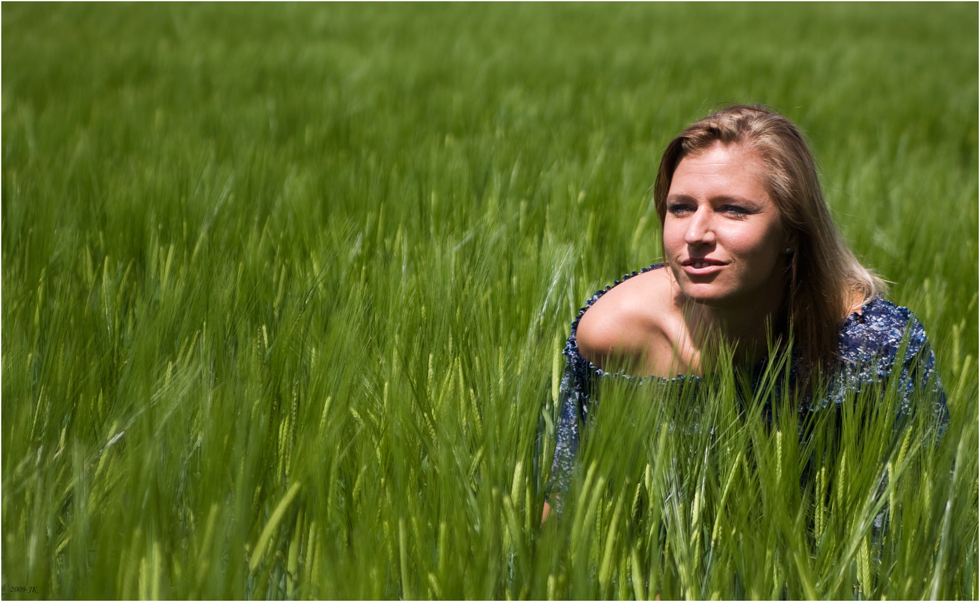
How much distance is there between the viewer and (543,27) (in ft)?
17.5

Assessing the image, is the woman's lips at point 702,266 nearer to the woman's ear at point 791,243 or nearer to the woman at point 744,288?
the woman at point 744,288

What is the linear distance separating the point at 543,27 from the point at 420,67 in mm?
1919

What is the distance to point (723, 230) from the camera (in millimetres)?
948

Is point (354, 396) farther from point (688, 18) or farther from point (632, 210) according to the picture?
point (688, 18)

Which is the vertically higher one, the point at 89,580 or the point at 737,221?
the point at 737,221

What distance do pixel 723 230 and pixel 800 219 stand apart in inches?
5.4

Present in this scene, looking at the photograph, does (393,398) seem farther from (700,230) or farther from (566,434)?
(700,230)

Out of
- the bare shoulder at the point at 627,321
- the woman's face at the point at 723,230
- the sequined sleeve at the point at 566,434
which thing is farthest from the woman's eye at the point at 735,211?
the sequined sleeve at the point at 566,434

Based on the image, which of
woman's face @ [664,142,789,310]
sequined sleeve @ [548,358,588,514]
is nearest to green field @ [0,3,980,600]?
sequined sleeve @ [548,358,588,514]

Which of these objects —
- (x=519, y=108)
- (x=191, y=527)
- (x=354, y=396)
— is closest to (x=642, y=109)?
(x=519, y=108)

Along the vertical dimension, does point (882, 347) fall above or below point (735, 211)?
below

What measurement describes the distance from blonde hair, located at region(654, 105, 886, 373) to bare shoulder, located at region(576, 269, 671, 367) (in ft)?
0.53

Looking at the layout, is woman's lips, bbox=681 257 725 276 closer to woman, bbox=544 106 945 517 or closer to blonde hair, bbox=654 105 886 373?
woman, bbox=544 106 945 517

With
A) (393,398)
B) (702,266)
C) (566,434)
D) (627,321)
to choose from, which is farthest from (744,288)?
(393,398)
